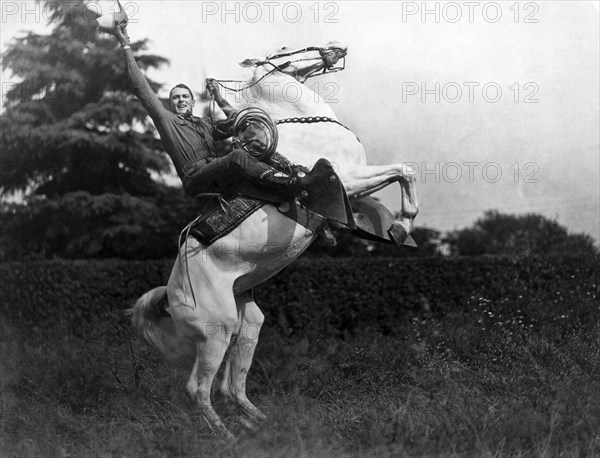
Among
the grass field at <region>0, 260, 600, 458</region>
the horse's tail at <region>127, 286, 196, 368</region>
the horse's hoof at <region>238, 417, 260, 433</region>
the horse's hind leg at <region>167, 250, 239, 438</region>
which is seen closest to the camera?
the grass field at <region>0, 260, 600, 458</region>

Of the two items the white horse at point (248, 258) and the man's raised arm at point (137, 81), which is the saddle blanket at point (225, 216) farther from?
the man's raised arm at point (137, 81)

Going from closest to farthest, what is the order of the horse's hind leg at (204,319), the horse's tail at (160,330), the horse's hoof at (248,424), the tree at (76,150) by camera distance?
the horse's hoof at (248,424) < the horse's hind leg at (204,319) < the horse's tail at (160,330) < the tree at (76,150)

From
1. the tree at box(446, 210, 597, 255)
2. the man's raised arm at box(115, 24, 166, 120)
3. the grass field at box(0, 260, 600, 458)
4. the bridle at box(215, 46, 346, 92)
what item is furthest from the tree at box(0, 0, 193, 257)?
the man's raised arm at box(115, 24, 166, 120)

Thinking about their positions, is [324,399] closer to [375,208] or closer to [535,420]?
[375,208]

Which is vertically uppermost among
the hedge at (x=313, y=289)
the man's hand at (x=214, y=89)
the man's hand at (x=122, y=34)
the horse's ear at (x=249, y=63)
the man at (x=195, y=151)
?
the man's hand at (x=122, y=34)

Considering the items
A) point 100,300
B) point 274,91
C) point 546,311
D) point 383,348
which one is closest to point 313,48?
point 274,91

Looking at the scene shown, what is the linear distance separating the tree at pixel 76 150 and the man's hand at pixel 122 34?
13.0m

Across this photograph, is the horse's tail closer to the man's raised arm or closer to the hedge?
the man's raised arm

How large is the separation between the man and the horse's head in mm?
440

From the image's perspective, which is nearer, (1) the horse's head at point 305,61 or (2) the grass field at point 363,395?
(2) the grass field at point 363,395

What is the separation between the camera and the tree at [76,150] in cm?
1858

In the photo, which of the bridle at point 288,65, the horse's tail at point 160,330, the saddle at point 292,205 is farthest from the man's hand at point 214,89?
the horse's tail at point 160,330

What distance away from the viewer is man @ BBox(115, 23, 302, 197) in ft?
16.6

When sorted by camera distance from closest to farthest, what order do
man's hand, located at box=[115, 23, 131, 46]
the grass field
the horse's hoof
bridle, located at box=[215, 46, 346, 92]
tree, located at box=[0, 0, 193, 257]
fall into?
the grass field, the horse's hoof, man's hand, located at box=[115, 23, 131, 46], bridle, located at box=[215, 46, 346, 92], tree, located at box=[0, 0, 193, 257]
